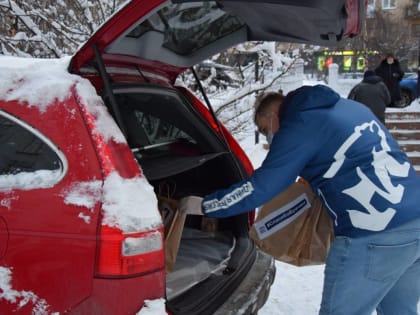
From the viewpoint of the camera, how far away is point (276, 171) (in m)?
2.27

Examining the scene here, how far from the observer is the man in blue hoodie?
2250 millimetres

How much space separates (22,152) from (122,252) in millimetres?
652

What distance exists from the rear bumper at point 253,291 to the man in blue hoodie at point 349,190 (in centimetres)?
38

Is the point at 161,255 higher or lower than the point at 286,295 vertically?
higher

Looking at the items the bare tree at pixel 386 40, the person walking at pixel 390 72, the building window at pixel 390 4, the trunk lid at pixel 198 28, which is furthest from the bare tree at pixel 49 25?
the building window at pixel 390 4

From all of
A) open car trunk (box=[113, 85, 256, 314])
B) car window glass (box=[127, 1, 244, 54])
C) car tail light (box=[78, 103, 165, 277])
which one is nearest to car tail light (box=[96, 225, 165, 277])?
car tail light (box=[78, 103, 165, 277])

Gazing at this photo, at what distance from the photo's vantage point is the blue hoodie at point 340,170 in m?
Result: 2.24

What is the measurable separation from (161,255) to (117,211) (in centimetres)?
27

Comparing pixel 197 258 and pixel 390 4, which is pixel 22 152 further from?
pixel 390 4

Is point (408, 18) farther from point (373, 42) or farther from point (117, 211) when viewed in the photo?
point (117, 211)

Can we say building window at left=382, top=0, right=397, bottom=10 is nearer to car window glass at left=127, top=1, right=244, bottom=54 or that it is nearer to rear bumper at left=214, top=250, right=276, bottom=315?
car window glass at left=127, top=1, right=244, bottom=54

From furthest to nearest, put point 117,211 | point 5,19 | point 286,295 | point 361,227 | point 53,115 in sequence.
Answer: point 5,19, point 286,295, point 361,227, point 53,115, point 117,211

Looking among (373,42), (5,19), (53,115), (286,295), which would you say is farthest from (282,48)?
(373,42)

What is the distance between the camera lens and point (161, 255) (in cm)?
193
